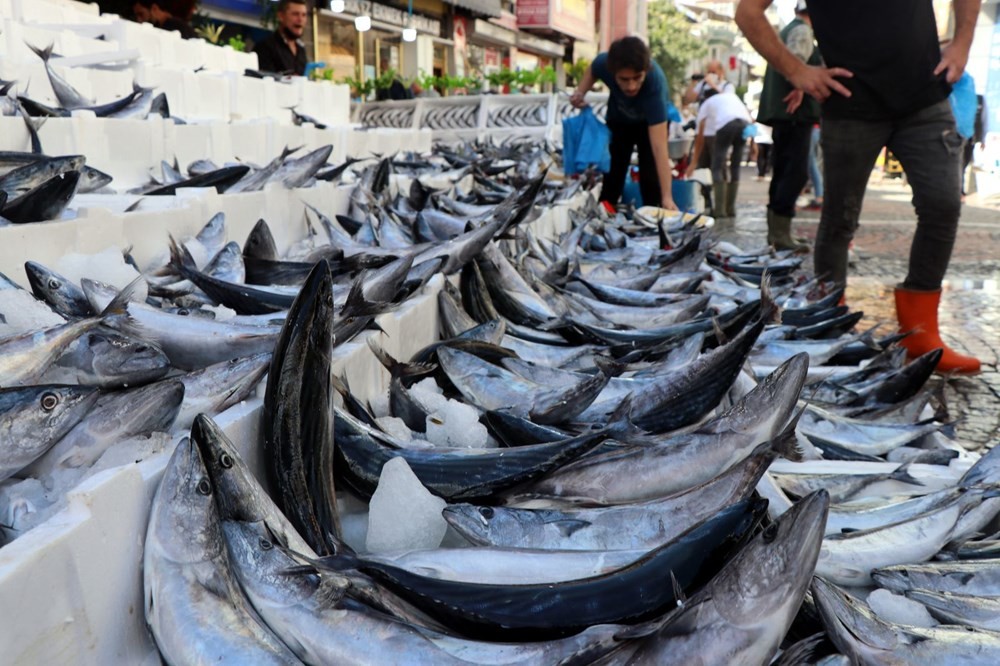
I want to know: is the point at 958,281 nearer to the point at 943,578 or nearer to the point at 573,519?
the point at 943,578

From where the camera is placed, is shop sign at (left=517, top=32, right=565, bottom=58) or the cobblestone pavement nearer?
the cobblestone pavement

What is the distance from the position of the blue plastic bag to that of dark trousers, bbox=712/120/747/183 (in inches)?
132

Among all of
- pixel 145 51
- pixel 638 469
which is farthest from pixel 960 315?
pixel 145 51

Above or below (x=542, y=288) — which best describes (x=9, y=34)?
above

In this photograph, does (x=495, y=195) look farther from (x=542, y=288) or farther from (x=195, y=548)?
→ (x=195, y=548)

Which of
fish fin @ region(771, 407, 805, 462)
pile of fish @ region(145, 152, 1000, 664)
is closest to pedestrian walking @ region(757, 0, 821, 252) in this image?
pile of fish @ region(145, 152, 1000, 664)

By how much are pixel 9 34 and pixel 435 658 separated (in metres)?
5.06

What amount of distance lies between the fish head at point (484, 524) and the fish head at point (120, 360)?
657 mm

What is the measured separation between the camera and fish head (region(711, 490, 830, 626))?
47.9 inches

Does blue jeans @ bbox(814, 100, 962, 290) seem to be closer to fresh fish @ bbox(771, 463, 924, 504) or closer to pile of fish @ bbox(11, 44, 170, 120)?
fresh fish @ bbox(771, 463, 924, 504)

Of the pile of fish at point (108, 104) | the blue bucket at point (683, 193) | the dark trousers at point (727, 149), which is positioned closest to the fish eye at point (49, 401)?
the pile of fish at point (108, 104)

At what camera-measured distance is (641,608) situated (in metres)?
1.35

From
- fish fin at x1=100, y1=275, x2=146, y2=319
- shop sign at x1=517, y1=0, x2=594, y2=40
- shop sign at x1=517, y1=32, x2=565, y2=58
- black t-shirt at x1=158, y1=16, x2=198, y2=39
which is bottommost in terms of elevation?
fish fin at x1=100, y1=275, x2=146, y2=319

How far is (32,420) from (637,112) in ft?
23.7
